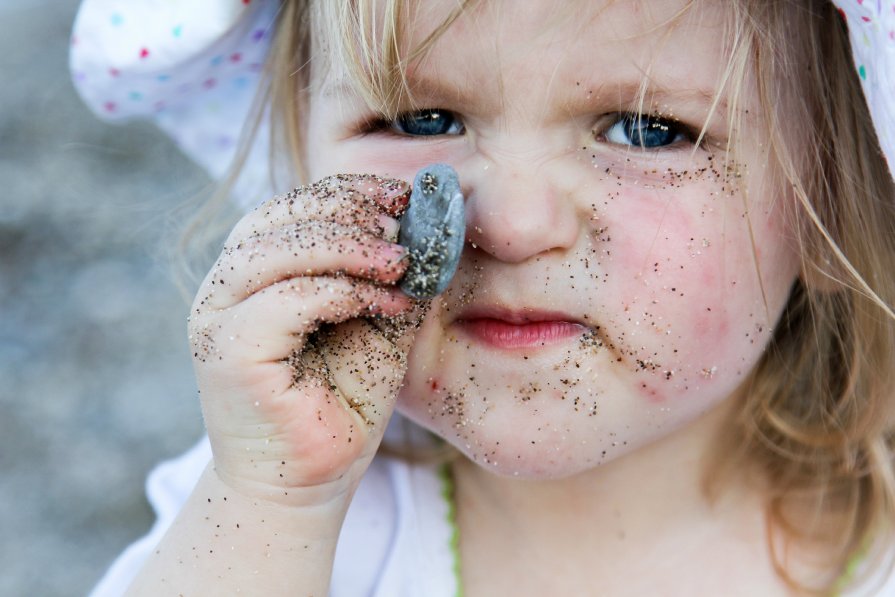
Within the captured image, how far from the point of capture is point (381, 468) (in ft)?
5.36

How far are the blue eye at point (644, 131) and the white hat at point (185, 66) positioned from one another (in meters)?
0.63

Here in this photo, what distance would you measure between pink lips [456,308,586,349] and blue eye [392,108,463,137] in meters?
0.23

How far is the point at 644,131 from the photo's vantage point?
119 cm

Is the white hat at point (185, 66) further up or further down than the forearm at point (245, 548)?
further up

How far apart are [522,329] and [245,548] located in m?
0.42

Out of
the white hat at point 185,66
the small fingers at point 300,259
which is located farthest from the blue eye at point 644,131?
the white hat at point 185,66

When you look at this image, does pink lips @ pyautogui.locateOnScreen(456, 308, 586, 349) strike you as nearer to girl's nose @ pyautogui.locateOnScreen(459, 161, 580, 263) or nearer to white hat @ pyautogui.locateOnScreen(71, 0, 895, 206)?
girl's nose @ pyautogui.locateOnScreen(459, 161, 580, 263)

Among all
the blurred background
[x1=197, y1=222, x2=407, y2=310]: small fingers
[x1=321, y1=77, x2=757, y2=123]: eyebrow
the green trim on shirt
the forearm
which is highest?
[x1=321, y1=77, x2=757, y2=123]: eyebrow

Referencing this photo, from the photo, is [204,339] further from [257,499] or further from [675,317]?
[675,317]

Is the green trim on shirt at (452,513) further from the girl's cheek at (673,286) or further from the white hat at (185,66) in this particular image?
the white hat at (185,66)

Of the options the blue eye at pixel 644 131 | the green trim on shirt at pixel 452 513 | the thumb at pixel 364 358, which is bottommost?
the green trim on shirt at pixel 452 513

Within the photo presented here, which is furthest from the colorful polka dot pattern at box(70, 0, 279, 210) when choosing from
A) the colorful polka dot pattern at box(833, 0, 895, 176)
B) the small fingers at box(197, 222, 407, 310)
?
the colorful polka dot pattern at box(833, 0, 895, 176)

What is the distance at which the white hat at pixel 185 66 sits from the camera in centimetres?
150

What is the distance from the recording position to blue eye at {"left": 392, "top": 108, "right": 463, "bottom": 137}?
3.98ft
